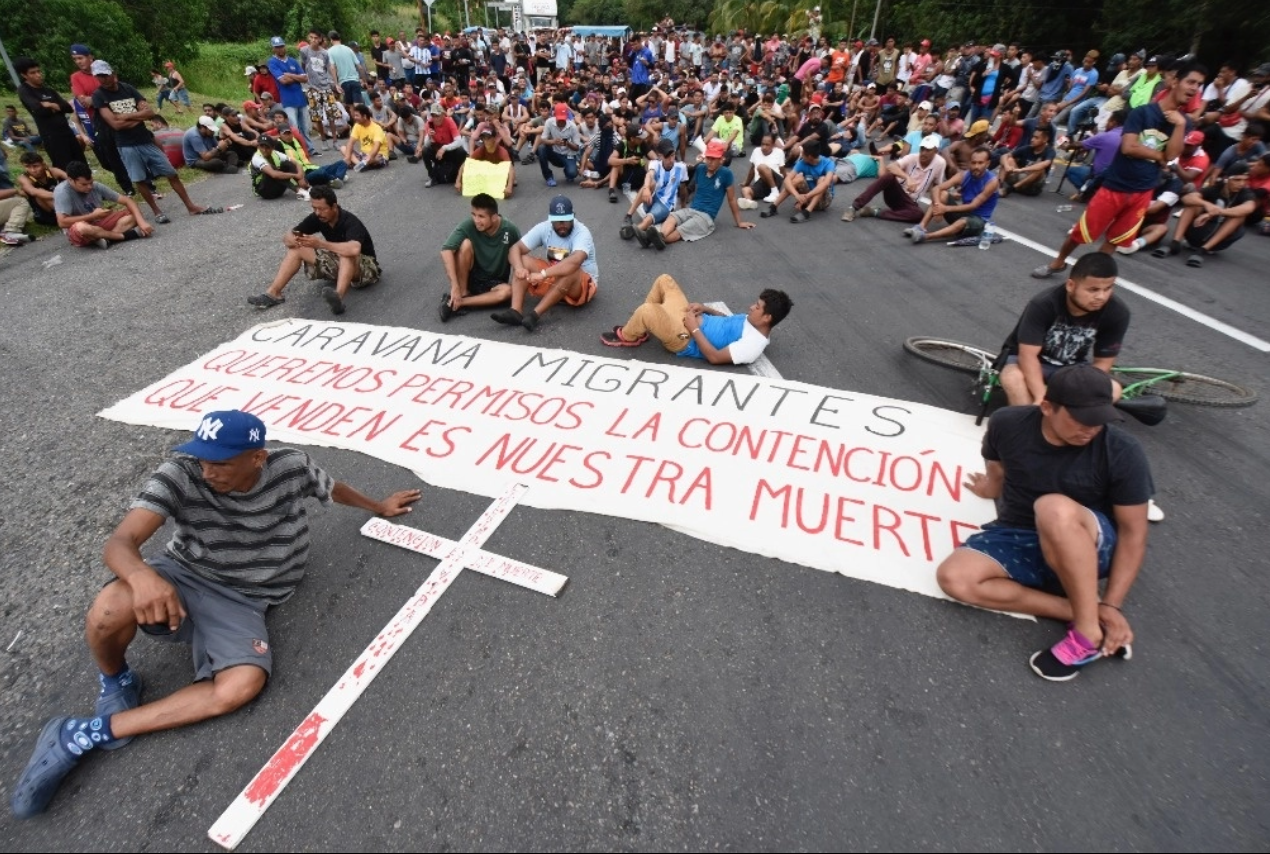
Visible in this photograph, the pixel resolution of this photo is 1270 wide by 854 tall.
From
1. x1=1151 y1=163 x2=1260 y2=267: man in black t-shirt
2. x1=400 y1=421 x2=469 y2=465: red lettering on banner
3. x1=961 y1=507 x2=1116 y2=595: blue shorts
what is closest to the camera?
x1=961 y1=507 x2=1116 y2=595: blue shorts

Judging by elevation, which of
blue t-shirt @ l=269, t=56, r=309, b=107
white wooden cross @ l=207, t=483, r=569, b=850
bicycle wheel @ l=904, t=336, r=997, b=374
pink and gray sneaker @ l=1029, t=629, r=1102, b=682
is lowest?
white wooden cross @ l=207, t=483, r=569, b=850

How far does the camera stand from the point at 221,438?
231 cm

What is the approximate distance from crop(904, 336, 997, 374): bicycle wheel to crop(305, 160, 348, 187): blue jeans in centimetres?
925

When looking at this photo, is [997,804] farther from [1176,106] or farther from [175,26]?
[175,26]

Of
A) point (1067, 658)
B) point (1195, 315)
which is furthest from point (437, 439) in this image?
point (1195, 315)

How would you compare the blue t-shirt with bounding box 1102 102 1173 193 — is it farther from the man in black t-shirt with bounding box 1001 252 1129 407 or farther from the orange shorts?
the orange shorts

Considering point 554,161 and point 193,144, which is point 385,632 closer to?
point 554,161

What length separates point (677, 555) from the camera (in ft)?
10.2

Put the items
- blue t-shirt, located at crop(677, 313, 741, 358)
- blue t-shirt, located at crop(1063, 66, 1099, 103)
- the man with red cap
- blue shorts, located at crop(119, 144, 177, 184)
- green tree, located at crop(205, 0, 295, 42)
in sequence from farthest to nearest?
green tree, located at crop(205, 0, 295, 42) → blue t-shirt, located at crop(1063, 66, 1099, 103) → blue shorts, located at crop(119, 144, 177, 184) → the man with red cap → blue t-shirt, located at crop(677, 313, 741, 358)

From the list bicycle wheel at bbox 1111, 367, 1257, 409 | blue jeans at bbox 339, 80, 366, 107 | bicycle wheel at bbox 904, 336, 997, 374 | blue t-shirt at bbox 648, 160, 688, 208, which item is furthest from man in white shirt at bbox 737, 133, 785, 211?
blue jeans at bbox 339, 80, 366, 107

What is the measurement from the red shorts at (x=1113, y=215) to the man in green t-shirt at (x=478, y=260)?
5.88m

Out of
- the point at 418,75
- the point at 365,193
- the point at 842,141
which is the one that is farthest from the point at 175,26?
the point at 842,141

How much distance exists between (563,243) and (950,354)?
11.9 ft

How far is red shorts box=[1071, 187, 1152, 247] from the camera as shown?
588cm
